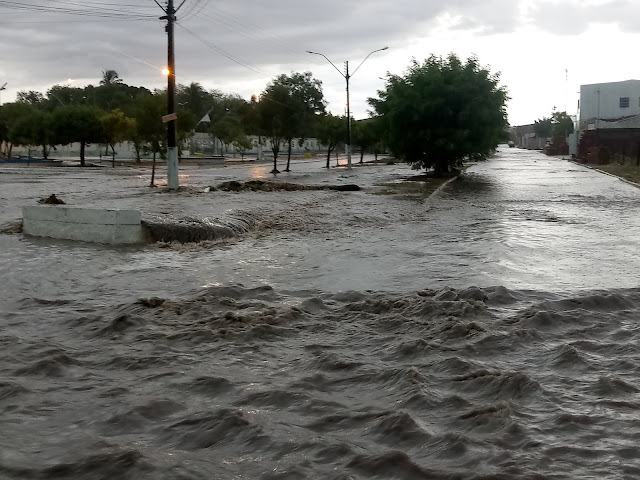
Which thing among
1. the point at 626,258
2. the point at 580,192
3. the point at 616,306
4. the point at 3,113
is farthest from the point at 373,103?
the point at 3,113

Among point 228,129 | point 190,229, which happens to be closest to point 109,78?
point 228,129

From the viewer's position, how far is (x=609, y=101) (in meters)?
82.6

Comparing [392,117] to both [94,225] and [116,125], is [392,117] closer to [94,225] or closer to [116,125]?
[94,225]

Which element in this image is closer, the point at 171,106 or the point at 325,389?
the point at 325,389

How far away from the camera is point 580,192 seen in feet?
79.4

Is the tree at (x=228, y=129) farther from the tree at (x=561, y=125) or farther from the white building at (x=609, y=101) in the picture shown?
the tree at (x=561, y=125)

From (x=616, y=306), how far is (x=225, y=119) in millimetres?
91658

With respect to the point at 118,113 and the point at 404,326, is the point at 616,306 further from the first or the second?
the point at 118,113

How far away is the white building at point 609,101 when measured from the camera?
3182 inches

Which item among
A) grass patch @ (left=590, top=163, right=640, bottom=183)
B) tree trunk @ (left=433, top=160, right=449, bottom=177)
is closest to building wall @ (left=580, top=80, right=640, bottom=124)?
grass patch @ (left=590, top=163, right=640, bottom=183)

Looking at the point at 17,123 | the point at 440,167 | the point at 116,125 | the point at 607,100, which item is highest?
the point at 607,100

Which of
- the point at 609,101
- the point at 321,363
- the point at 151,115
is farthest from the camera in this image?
the point at 609,101

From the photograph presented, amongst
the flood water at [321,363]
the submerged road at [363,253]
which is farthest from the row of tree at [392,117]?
the flood water at [321,363]

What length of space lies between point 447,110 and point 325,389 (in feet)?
104
